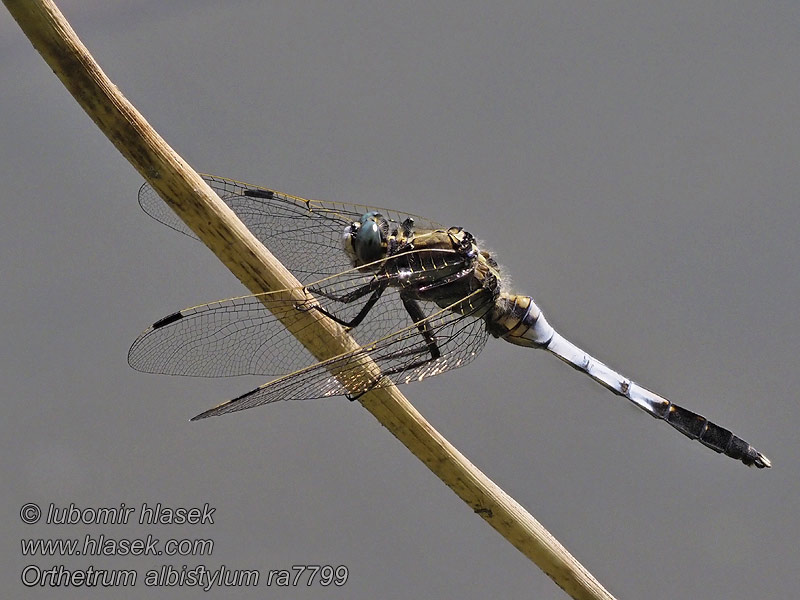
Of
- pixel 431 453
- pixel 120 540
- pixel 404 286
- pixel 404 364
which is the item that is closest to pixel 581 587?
pixel 431 453

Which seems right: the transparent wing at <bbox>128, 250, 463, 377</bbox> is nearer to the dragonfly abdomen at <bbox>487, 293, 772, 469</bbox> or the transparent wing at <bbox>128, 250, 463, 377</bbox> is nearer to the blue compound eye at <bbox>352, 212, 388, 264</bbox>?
the blue compound eye at <bbox>352, 212, 388, 264</bbox>

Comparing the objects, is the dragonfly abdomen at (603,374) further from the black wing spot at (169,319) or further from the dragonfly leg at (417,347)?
the black wing spot at (169,319)

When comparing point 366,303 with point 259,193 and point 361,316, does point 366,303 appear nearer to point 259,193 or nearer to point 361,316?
point 361,316

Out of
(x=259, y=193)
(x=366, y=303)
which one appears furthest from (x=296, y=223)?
(x=366, y=303)

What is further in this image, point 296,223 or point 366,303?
point 296,223

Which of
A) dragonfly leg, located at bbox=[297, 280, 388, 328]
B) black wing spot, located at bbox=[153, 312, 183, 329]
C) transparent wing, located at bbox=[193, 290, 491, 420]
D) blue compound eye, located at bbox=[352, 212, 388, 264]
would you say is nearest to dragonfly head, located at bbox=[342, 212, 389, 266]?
blue compound eye, located at bbox=[352, 212, 388, 264]

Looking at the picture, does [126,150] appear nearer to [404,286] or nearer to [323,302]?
[323,302]
